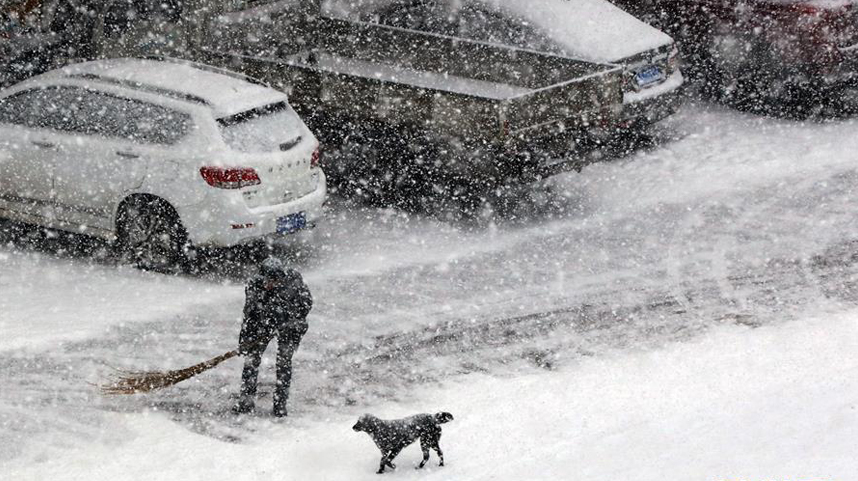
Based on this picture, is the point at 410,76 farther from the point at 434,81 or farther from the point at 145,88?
the point at 145,88

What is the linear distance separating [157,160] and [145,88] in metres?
0.72

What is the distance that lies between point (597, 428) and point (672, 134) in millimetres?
6437

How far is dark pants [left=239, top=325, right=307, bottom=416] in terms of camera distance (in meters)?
8.16

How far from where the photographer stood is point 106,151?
10594mm

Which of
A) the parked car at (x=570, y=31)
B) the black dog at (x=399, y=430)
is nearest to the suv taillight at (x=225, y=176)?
the parked car at (x=570, y=31)

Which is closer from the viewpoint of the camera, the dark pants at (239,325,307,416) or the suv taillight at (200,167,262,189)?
the dark pants at (239,325,307,416)

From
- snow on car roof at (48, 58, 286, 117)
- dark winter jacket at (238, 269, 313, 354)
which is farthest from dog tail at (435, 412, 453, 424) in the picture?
snow on car roof at (48, 58, 286, 117)

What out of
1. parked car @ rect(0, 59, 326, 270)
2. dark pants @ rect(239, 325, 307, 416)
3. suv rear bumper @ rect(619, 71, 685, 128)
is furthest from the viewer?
suv rear bumper @ rect(619, 71, 685, 128)

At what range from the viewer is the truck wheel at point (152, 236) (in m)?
10.6

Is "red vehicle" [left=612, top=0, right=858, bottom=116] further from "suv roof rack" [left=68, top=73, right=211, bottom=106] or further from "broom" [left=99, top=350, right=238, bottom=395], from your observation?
"broom" [left=99, top=350, right=238, bottom=395]

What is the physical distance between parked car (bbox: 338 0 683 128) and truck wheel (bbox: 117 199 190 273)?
3195 millimetres

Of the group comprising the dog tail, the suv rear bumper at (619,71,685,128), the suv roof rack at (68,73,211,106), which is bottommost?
the dog tail

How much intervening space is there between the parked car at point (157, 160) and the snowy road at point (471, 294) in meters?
0.44

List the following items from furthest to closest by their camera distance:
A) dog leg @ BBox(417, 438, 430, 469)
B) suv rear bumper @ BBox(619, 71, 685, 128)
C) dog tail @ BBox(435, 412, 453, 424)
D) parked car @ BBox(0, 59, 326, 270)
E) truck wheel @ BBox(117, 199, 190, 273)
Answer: suv rear bumper @ BBox(619, 71, 685, 128), truck wheel @ BBox(117, 199, 190, 273), parked car @ BBox(0, 59, 326, 270), dog leg @ BBox(417, 438, 430, 469), dog tail @ BBox(435, 412, 453, 424)
